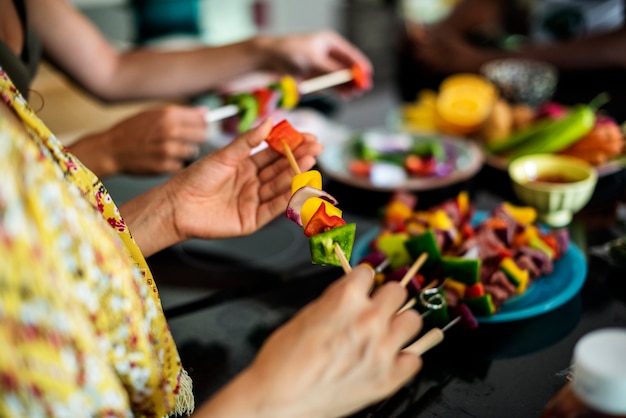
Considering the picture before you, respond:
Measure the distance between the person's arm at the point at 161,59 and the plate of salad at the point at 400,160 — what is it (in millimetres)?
274

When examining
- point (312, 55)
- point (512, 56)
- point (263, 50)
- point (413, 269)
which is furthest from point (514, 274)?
point (512, 56)

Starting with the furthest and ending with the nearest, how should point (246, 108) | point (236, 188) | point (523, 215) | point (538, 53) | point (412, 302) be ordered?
point (538, 53)
point (246, 108)
point (523, 215)
point (236, 188)
point (412, 302)

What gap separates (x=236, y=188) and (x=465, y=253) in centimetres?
45

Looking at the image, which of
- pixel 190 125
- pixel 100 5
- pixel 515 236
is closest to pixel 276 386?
pixel 515 236

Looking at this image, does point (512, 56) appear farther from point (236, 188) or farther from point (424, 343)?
point (424, 343)

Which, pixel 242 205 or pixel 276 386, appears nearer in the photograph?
pixel 276 386

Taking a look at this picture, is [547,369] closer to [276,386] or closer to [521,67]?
[276,386]

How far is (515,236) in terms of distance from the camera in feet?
4.16

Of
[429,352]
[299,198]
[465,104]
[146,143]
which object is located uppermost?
[299,198]

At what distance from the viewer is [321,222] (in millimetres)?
892

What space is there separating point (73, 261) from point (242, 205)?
523 millimetres

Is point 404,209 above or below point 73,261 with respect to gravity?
below

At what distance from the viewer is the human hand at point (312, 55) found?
1926 millimetres

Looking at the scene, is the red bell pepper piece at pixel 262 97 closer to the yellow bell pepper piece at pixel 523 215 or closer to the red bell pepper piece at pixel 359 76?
the red bell pepper piece at pixel 359 76
